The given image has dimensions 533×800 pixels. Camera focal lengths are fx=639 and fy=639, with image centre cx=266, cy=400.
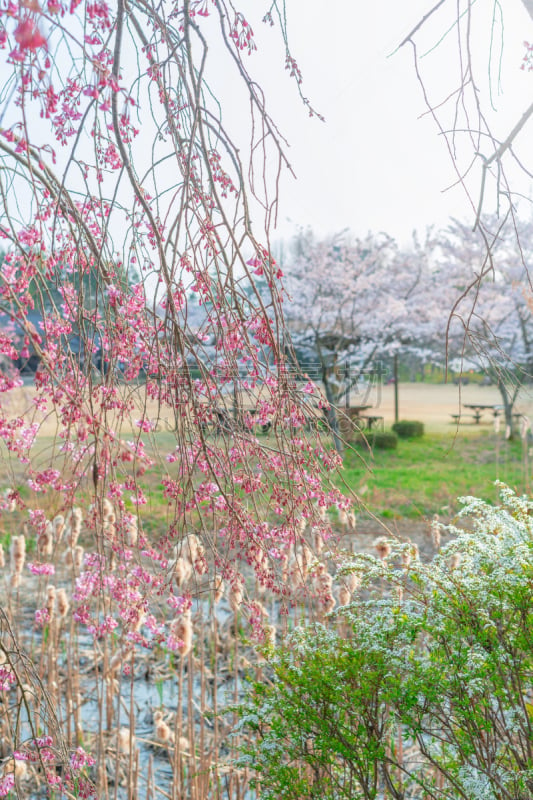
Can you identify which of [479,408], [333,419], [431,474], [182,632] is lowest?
[431,474]

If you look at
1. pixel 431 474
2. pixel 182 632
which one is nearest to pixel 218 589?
pixel 182 632

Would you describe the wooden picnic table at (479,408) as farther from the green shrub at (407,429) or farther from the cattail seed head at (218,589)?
the cattail seed head at (218,589)

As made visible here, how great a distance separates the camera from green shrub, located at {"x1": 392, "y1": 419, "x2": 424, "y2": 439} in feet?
30.7

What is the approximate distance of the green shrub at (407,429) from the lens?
9.37 meters

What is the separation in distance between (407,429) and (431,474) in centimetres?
201

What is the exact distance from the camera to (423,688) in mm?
1335

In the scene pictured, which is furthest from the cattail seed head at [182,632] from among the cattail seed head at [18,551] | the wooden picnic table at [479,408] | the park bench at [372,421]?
the wooden picnic table at [479,408]

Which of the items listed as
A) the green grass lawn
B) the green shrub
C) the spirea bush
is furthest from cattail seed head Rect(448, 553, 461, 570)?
the green shrub

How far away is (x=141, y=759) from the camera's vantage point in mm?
2605

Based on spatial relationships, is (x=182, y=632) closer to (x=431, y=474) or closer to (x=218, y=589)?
(x=218, y=589)

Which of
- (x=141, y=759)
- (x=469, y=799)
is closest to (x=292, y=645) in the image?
(x=469, y=799)

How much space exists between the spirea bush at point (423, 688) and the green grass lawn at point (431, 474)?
363 centimetres

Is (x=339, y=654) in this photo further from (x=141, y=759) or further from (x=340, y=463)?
(x=141, y=759)

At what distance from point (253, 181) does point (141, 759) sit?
7.83 feet
